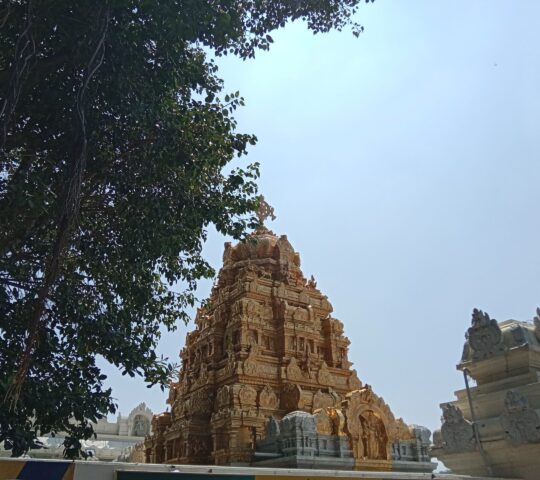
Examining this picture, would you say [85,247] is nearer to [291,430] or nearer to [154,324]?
[154,324]

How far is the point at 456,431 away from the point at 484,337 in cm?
174

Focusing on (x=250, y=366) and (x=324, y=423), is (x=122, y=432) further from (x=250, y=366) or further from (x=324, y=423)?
(x=324, y=423)

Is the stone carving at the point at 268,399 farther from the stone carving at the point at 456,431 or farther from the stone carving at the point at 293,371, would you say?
the stone carving at the point at 456,431

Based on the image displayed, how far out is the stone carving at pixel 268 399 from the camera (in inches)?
710

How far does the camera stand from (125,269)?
873cm

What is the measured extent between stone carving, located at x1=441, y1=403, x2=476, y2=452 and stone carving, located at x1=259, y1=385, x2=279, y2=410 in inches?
394

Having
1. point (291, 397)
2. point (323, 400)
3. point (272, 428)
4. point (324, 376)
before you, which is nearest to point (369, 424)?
point (323, 400)

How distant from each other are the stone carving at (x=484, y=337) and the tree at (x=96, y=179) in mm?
4554

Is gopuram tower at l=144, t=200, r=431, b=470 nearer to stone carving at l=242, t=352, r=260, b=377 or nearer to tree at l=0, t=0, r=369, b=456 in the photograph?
stone carving at l=242, t=352, r=260, b=377

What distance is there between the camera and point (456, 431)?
8.62 meters

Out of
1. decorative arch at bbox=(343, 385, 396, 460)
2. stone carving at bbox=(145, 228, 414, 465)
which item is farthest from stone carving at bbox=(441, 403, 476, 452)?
decorative arch at bbox=(343, 385, 396, 460)

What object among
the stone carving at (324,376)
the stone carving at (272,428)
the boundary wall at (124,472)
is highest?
the stone carving at (324,376)

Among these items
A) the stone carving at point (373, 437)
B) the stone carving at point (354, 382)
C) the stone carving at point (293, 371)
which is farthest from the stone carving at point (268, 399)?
the stone carving at point (354, 382)

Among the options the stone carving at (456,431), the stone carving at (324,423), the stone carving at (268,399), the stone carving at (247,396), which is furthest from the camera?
the stone carving at (268,399)
